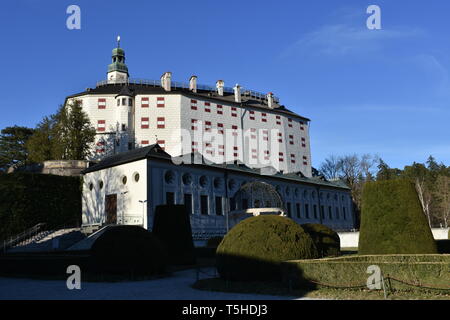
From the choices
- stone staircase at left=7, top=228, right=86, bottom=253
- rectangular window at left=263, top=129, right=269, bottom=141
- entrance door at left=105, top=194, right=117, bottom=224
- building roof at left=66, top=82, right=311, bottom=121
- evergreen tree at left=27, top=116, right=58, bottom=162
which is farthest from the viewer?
rectangular window at left=263, top=129, right=269, bottom=141

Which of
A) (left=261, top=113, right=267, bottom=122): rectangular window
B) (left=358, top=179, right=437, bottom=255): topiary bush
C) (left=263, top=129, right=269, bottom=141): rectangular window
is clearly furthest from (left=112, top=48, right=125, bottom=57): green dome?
(left=358, top=179, right=437, bottom=255): topiary bush

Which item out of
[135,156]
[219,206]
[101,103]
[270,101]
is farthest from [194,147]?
[135,156]

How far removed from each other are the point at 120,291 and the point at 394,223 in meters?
11.6

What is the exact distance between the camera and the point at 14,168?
1594 inches

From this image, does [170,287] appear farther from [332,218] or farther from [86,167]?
[332,218]

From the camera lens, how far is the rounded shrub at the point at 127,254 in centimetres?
1711

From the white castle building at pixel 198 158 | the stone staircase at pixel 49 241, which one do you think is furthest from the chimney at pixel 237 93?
the stone staircase at pixel 49 241

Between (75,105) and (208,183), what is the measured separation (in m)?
21.7

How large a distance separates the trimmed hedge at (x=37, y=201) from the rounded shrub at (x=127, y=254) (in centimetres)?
1951

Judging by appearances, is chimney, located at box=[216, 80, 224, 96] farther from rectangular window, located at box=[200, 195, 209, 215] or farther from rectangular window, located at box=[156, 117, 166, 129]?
rectangular window, located at box=[200, 195, 209, 215]

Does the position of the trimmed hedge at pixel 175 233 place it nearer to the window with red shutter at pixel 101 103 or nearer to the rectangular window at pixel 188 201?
the rectangular window at pixel 188 201

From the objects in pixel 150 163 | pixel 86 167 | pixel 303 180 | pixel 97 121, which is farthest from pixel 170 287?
pixel 97 121

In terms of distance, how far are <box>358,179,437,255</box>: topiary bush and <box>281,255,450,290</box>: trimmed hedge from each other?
492cm

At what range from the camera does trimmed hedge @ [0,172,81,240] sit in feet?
109
